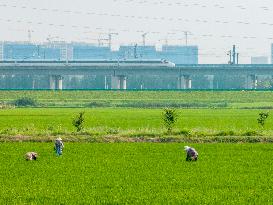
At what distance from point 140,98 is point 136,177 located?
7630 centimetres

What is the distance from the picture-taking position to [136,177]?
1886cm

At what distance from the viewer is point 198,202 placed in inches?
587

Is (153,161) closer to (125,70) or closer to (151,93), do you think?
(151,93)

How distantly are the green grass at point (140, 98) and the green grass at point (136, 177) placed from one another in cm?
6033

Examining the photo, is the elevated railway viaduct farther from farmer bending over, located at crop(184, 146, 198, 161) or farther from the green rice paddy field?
farmer bending over, located at crop(184, 146, 198, 161)

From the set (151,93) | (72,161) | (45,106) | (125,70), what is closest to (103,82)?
(125,70)

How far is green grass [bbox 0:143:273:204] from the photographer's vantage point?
15.5 m

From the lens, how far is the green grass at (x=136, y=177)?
609 inches

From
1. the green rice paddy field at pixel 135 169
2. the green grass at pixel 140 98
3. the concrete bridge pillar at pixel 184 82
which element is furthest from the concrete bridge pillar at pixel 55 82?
the green rice paddy field at pixel 135 169

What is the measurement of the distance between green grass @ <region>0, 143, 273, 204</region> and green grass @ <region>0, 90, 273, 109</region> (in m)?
60.3

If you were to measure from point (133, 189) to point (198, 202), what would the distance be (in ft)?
7.02

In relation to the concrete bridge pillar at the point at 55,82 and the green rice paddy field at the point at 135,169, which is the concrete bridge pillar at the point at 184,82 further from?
the green rice paddy field at the point at 135,169

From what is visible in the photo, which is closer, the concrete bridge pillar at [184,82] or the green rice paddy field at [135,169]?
the green rice paddy field at [135,169]

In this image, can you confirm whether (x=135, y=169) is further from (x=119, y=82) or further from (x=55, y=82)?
(x=55, y=82)
